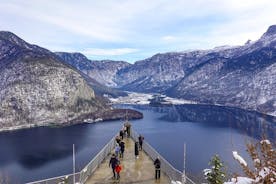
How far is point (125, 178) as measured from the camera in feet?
86.7

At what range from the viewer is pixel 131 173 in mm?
27844

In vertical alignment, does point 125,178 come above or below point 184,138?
above

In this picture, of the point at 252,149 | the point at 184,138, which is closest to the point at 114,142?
the point at 252,149

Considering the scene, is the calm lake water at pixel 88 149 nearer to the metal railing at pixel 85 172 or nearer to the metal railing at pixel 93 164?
the metal railing at pixel 93 164

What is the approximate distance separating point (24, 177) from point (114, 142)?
7536 cm

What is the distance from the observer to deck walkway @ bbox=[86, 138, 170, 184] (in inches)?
1008

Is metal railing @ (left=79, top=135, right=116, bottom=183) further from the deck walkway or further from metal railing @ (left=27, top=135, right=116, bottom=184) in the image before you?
the deck walkway

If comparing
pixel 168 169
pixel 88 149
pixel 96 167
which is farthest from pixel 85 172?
pixel 88 149

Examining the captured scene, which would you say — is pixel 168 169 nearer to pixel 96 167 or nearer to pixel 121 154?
pixel 96 167

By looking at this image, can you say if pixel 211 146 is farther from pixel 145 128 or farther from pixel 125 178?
pixel 125 178

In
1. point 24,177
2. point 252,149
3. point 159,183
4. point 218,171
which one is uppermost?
point 252,149

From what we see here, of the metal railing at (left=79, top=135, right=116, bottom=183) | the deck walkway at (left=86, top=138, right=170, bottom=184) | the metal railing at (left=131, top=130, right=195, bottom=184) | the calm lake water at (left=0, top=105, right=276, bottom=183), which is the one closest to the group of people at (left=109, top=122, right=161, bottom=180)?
the deck walkway at (left=86, top=138, right=170, bottom=184)

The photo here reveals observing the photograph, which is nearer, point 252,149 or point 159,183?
point 252,149

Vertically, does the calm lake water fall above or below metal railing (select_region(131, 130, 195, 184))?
below
